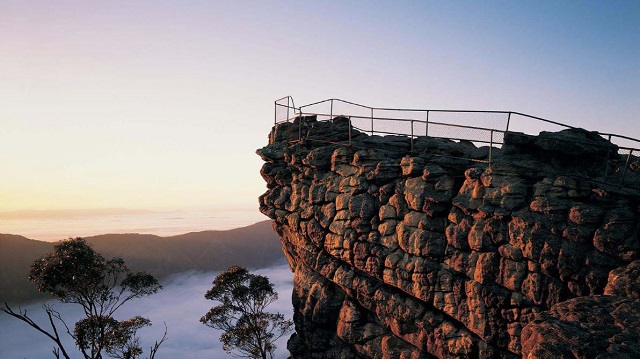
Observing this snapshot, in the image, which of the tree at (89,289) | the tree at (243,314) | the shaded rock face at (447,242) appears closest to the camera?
the shaded rock face at (447,242)

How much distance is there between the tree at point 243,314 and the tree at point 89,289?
24.7 feet

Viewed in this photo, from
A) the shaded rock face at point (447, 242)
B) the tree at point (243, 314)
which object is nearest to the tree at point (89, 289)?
the tree at point (243, 314)

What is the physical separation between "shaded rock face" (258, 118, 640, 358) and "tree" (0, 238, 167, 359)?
15.9m

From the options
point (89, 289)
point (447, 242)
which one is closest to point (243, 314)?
point (89, 289)

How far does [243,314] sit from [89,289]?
659 inches

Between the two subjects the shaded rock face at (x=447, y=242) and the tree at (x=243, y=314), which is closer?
the shaded rock face at (x=447, y=242)

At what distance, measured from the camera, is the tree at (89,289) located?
30.5 meters

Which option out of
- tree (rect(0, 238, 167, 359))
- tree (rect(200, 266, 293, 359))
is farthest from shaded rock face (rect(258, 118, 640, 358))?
tree (rect(0, 238, 167, 359))

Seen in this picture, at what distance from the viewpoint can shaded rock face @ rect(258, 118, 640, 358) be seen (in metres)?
18.5

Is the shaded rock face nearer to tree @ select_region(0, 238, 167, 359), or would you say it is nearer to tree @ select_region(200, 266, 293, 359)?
tree @ select_region(200, 266, 293, 359)

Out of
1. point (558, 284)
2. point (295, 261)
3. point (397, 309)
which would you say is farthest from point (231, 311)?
point (558, 284)

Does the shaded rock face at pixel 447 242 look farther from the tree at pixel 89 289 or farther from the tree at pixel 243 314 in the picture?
the tree at pixel 89 289

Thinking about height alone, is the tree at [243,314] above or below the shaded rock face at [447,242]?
below

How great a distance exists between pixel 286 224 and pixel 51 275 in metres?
19.0
